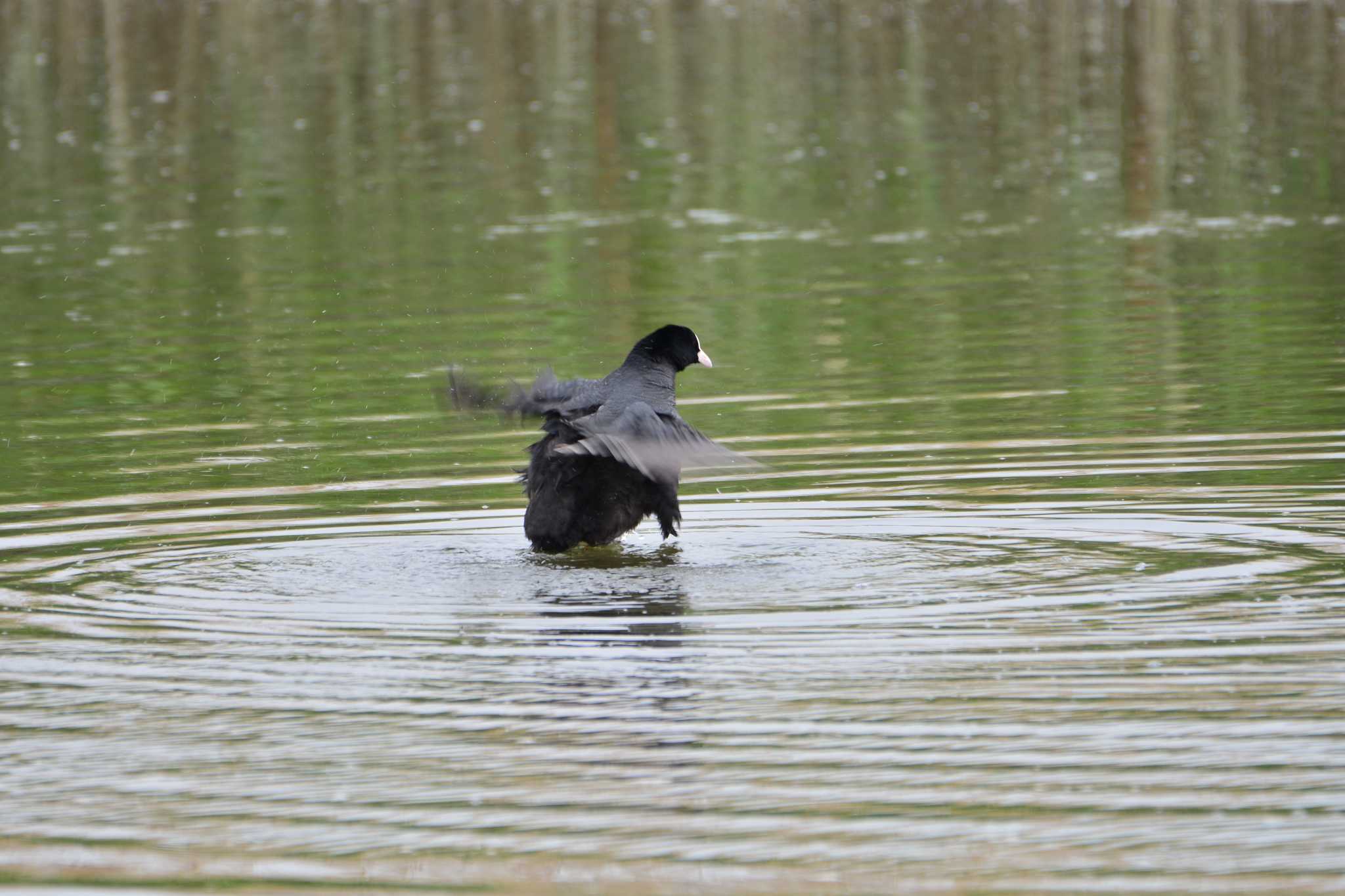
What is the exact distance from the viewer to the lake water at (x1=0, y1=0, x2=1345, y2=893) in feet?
19.3

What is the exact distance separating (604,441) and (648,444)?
0.67 feet

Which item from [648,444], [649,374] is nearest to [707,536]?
[649,374]

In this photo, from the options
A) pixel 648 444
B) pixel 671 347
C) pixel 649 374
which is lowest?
pixel 648 444

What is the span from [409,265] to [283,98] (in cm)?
1867

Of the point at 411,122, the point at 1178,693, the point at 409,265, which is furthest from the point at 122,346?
the point at 411,122

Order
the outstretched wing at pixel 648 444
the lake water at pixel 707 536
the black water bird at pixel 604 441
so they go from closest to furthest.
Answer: the lake water at pixel 707 536
the outstretched wing at pixel 648 444
the black water bird at pixel 604 441

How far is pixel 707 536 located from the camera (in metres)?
10.2

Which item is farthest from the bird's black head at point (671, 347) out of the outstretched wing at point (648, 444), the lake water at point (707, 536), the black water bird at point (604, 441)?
the lake water at point (707, 536)

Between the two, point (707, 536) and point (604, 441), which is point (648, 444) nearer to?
point (604, 441)

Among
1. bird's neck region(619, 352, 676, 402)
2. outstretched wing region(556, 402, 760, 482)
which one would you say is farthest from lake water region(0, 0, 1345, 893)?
bird's neck region(619, 352, 676, 402)

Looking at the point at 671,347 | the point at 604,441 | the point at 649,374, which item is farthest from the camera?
the point at 671,347

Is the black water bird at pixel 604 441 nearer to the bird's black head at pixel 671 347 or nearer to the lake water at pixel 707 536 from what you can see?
the bird's black head at pixel 671 347

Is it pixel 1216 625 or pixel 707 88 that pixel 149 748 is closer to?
pixel 1216 625

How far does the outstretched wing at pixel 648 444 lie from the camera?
8.84m
